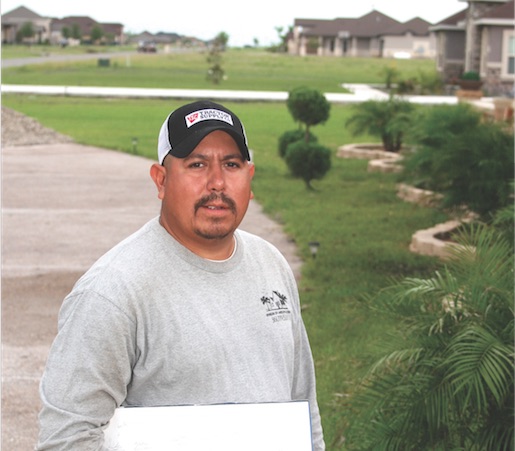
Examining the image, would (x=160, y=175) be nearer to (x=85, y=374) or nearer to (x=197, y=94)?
(x=85, y=374)

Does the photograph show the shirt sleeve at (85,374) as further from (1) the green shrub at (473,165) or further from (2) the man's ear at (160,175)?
(1) the green shrub at (473,165)

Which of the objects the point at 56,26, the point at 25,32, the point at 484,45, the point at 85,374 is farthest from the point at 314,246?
the point at 56,26

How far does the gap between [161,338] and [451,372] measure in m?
2.39

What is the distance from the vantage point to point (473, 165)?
30.7 ft

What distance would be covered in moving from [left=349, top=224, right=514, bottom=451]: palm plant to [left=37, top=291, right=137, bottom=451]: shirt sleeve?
85.3 inches

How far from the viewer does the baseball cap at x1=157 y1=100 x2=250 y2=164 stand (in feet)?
7.72

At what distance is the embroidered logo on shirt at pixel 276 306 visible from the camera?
2418 mm

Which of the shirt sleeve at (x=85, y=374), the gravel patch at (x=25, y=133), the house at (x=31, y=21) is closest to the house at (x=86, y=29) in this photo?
the house at (x=31, y=21)

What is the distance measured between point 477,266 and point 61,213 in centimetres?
908

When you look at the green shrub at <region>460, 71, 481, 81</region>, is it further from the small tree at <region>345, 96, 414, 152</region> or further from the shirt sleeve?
the shirt sleeve

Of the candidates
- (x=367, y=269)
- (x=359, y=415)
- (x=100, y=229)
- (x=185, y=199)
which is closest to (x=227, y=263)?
(x=185, y=199)

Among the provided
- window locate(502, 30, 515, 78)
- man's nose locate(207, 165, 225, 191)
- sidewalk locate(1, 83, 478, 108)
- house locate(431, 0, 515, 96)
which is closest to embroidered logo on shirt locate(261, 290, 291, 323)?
man's nose locate(207, 165, 225, 191)

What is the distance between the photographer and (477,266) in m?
4.76

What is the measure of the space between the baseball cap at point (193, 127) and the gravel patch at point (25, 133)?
18914 mm
